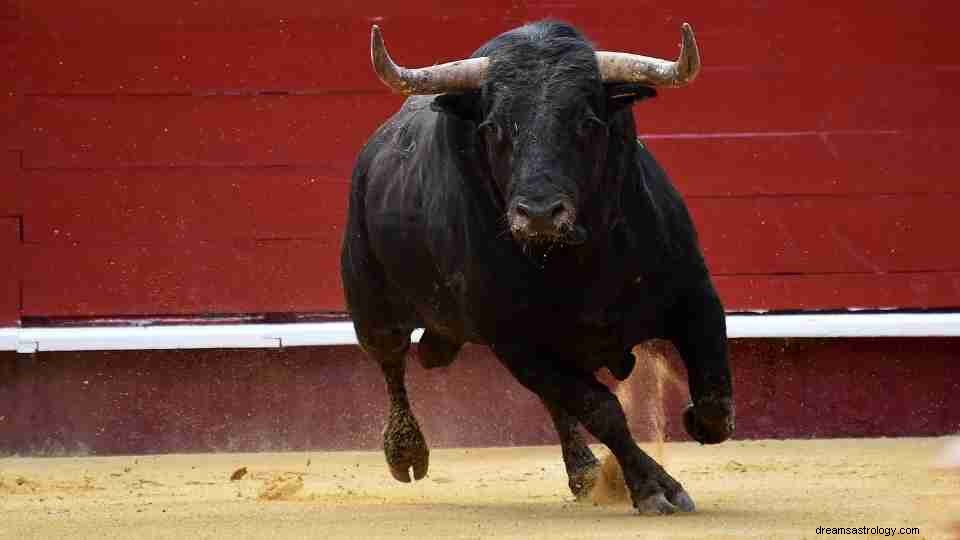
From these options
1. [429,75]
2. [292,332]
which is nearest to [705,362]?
[429,75]

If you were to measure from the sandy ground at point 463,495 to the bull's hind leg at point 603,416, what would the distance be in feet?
0.22

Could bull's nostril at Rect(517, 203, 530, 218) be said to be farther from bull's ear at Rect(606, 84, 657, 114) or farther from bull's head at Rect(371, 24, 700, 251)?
bull's ear at Rect(606, 84, 657, 114)

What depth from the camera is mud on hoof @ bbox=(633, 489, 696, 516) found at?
576 centimetres

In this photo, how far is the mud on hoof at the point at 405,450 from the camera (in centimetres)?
739

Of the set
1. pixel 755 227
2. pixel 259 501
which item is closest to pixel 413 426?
pixel 259 501

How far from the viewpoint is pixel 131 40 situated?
8875 millimetres

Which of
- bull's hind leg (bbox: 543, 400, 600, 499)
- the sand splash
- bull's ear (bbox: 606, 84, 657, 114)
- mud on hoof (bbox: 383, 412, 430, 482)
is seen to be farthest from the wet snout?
the sand splash

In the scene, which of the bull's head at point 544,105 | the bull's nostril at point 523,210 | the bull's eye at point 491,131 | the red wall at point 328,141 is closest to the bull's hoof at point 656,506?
the bull's head at point 544,105

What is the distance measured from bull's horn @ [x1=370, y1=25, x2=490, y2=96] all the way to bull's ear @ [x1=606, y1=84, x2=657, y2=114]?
333mm

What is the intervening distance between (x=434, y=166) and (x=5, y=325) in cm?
276

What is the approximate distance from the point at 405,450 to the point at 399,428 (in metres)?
0.07

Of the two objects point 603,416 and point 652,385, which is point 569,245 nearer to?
point 603,416

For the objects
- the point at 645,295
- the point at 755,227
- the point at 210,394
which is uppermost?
the point at 645,295

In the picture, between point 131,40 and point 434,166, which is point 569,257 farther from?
point 131,40
